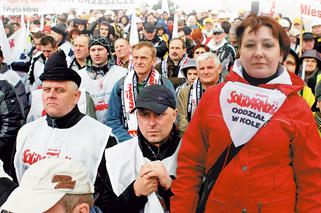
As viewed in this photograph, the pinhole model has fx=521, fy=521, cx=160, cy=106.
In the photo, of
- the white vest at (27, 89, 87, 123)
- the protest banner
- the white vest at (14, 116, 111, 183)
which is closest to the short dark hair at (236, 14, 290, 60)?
the protest banner

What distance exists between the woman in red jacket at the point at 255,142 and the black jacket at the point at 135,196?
17 cm

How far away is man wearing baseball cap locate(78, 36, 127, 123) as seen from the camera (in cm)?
559

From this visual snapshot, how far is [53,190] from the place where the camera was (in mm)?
2127

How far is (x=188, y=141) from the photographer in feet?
9.48

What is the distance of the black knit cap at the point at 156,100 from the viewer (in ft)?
10.0

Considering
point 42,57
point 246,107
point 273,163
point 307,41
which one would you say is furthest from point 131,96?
point 307,41

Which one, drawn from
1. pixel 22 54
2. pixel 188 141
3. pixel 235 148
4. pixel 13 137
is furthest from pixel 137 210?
pixel 22 54

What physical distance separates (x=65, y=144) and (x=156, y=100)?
715 mm

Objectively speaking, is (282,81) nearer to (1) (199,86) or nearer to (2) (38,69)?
(1) (199,86)

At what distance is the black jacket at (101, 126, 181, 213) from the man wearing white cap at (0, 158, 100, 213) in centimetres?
67

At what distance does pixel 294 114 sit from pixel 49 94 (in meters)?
1.65

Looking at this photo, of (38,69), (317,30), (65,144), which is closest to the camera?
(65,144)

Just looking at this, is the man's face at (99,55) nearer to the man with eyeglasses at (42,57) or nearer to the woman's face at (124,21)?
the man with eyeglasses at (42,57)

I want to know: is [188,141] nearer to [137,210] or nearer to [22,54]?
[137,210]
